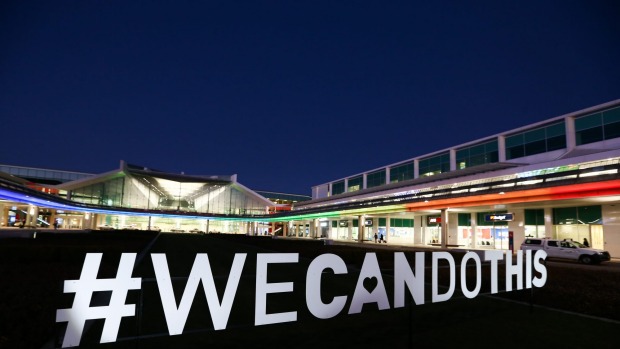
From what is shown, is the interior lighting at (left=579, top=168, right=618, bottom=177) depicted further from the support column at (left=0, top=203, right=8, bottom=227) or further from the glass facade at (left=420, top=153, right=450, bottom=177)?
the support column at (left=0, top=203, right=8, bottom=227)

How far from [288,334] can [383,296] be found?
1.96 metres

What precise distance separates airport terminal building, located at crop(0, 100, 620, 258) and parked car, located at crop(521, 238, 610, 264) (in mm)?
2206

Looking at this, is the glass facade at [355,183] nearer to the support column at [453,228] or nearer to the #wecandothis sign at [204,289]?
the support column at [453,228]

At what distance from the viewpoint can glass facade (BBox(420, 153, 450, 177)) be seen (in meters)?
60.5

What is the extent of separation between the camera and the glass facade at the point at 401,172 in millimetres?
69562

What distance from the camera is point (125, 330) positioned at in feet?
24.2

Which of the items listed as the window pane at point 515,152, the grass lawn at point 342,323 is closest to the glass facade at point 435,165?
the window pane at point 515,152

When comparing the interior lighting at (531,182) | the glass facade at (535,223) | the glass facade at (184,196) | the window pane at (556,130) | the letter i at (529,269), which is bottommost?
the letter i at (529,269)

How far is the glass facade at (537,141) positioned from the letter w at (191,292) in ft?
151

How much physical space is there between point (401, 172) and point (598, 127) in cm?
3599

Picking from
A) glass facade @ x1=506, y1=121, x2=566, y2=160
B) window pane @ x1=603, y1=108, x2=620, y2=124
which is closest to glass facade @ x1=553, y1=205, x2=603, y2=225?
glass facade @ x1=506, y1=121, x2=566, y2=160

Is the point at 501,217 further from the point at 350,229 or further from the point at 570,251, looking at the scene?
the point at 350,229

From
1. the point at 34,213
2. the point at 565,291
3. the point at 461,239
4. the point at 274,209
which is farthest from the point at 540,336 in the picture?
the point at 274,209

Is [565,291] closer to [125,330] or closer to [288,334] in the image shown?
[288,334]
